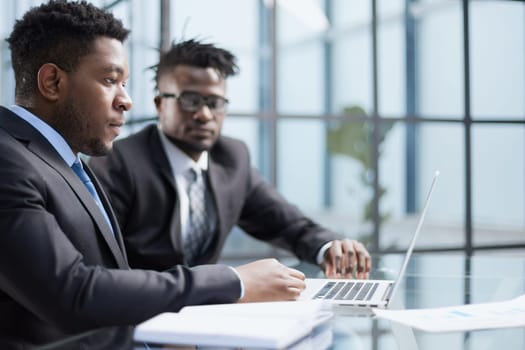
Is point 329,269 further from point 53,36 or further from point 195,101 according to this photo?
point 53,36

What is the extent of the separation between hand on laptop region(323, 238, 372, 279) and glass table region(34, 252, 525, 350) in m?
0.04

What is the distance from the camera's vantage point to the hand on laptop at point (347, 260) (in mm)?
1717

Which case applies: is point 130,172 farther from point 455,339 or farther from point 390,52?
point 390,52

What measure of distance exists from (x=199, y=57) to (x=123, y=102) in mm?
924

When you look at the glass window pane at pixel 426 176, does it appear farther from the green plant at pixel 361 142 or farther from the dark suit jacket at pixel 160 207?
the dark suit jacket at pixel 160 207

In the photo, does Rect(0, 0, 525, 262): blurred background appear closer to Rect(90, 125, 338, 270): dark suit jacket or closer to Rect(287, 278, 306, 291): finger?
Rect(90, 125, 338, 270): dark suit jacket

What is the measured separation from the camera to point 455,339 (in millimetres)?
979

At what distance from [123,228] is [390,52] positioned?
5815 mm

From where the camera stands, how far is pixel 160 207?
2148 millimetres

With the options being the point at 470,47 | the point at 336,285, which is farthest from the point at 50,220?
the point at 470,47

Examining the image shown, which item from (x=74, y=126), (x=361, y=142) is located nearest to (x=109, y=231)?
(x=74, y=126)

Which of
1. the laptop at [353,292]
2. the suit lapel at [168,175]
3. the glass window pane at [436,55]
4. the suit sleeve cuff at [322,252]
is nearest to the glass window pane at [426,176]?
the glass window pane at [436,55]

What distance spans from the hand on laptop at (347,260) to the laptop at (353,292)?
16 cm

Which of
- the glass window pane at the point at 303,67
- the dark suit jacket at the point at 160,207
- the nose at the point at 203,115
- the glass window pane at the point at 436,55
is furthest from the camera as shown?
the glass window pane at the point at 303,67
